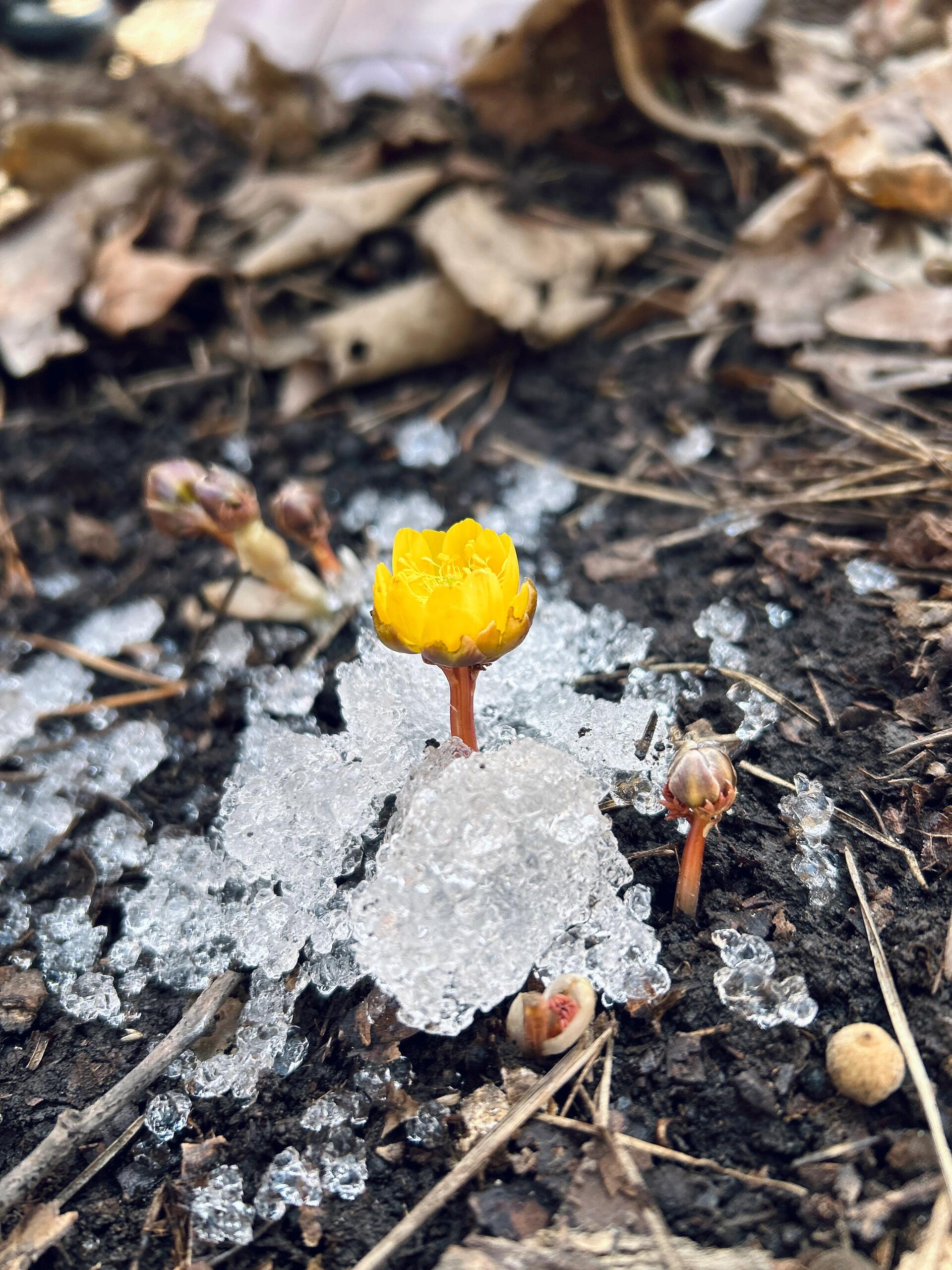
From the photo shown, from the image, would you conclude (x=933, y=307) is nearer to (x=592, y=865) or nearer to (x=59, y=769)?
(x=592, y=865)

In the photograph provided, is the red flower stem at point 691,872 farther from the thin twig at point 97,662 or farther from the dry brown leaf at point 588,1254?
the thin twig at point 97,662

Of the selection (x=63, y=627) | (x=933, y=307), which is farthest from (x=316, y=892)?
(x=933, y=307)

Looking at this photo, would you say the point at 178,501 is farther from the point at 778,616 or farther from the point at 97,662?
the point at 778,616

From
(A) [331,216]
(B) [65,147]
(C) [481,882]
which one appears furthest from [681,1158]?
(B) [65,147]

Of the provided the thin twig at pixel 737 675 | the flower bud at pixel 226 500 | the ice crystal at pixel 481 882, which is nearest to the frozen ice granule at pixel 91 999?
the ice crystal at pixel 481 882

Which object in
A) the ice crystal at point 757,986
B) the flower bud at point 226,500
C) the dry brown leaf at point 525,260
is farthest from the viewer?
the dry brown leaf at point 525,260

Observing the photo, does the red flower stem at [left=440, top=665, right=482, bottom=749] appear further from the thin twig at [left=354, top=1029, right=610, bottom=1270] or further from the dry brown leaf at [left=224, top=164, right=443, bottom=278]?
the dry brown leaf at [left=224, top=164, right=443, bottom=278]
